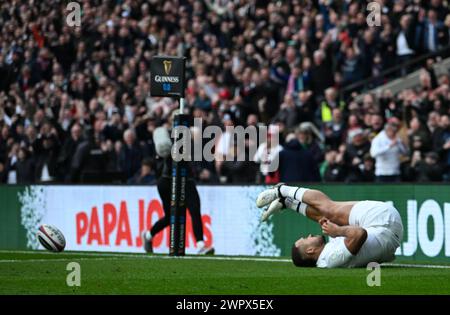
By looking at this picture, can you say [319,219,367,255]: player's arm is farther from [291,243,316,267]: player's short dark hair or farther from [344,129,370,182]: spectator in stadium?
[344,129,370,182]: spectator in stadium

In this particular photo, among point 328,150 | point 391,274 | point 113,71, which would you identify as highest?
point 113,71

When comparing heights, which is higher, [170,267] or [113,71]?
[113,71]

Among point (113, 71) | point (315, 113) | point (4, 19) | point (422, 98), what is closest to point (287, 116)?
point (315, 113)

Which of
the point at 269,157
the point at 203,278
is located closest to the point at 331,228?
the point at 203,278

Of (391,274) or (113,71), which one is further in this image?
(113,71)

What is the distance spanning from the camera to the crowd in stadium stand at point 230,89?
22.4 metres

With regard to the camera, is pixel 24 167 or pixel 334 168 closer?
pixel 334 168

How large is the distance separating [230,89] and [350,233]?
1390 centimetres

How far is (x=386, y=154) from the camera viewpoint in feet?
70.0

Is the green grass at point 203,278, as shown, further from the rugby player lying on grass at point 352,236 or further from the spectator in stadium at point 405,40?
the spectator in stadium at point 405,40

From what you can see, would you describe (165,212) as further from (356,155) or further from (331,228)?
(331,228)

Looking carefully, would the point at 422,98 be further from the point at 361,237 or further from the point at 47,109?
the point at 47,109

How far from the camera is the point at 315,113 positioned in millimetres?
25406

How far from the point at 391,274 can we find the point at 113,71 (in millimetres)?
18591
